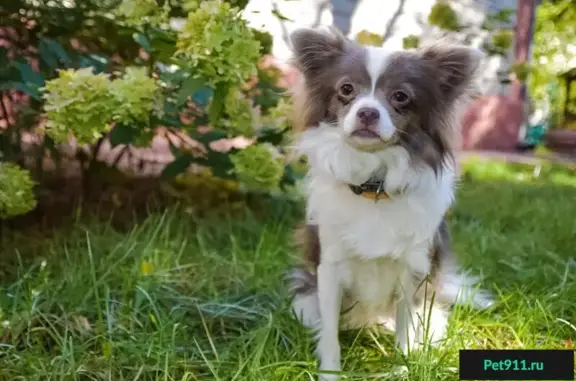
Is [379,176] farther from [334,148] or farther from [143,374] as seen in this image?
[143,374]

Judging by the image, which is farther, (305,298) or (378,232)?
(305,298)

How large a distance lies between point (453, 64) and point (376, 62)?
23 centimetres

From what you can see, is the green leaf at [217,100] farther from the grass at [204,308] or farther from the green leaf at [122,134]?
the grass at [204,308]

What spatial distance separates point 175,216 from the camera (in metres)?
3.00

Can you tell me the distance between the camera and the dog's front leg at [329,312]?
5.78 ft

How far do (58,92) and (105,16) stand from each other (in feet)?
2.26

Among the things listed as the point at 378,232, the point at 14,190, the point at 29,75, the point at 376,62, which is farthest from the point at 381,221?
the point at 29,75

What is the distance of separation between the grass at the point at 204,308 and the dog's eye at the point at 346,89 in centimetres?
68

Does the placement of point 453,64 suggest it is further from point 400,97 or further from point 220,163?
point 220,163

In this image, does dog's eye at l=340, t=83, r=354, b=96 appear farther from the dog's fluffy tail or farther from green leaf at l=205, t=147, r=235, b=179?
green leaf at l=205, t=147, r=235, b=179

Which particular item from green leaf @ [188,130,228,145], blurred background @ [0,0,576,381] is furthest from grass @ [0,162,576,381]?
green leaf @ [188,130,228,145]

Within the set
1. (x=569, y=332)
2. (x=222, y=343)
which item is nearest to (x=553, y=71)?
(x=569, y=332)

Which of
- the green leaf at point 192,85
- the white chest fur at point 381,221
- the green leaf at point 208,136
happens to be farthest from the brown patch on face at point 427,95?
the green leaf at point 208,136

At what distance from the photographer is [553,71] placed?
19.9ft
